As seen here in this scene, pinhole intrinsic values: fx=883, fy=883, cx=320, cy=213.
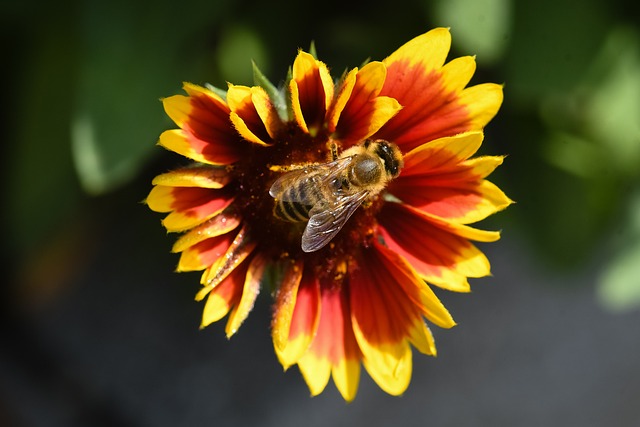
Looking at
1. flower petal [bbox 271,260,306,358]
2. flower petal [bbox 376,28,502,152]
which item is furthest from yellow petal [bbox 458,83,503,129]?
flower petal [bbox 271,260,306,358]

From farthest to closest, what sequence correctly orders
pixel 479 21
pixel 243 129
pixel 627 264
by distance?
pixel 627 264 < pixel 479 21 < pixel 243 129

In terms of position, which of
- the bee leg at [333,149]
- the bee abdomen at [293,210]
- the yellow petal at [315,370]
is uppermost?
the bee leg at [333,149]

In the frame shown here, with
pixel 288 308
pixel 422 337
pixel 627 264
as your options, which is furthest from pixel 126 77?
pixel 627 264

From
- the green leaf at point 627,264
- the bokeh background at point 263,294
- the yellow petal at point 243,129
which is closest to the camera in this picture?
the yellow petal at point 243,129

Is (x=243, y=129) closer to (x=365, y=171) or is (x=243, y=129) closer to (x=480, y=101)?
(x=365, y=171)

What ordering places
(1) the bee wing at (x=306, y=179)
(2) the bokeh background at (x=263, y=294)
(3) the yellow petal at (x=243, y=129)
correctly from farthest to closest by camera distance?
1. (2) the bokeh background at (x=263, y=294)
2. (1) the bee wing at (x=306, y=179)
3. (3) the yellow petal at (x=243, y=129)

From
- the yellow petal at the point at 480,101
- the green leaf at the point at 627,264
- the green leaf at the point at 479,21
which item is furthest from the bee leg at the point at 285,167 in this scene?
the green leaf at the point at 627,264

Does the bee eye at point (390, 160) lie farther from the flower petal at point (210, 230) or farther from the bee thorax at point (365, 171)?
the flower petal at point (210, 230)

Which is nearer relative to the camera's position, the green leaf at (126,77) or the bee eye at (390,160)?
the bee eye at (390,160)
